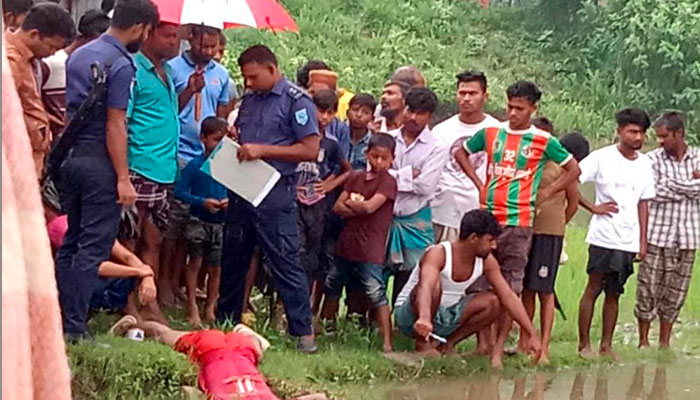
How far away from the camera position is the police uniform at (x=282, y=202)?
636 cm

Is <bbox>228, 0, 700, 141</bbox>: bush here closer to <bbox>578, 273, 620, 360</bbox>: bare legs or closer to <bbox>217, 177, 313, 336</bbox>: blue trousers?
<bbox>578, 273, 620, 360</bbox>: bare legs

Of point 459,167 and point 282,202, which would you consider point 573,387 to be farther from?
point 282,202

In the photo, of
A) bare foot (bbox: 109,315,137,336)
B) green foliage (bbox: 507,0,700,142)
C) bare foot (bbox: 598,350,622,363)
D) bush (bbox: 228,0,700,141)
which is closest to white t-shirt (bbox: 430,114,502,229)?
bare foot (bbox: 598,350,622,363)

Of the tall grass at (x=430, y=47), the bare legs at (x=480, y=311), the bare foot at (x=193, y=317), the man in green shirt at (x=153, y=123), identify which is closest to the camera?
the man in green shirt at (x=153, y=123)

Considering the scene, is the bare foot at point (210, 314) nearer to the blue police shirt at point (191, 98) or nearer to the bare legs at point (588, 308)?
the blue police shirt at point (191, 98)

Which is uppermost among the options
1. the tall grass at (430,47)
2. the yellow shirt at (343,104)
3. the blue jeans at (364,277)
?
the tall grass at (430,47)

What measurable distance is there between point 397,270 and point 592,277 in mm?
1295

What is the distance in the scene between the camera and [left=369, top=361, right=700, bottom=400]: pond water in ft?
21.2

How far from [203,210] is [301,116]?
900 mm

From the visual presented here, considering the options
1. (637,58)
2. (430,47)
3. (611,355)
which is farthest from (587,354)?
(430,47)

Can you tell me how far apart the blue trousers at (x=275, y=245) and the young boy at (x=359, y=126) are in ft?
3.28

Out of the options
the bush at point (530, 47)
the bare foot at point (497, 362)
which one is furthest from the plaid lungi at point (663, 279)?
the bush at point (530, 47)

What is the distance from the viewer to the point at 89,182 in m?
5.51

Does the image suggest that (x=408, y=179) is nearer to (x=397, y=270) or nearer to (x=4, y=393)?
(x=397, y=270)
